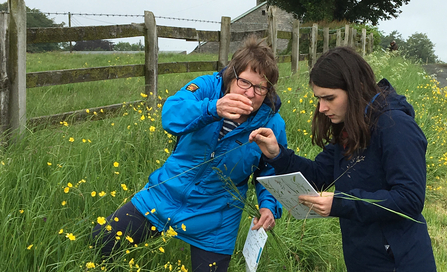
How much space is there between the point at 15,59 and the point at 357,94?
3357mm

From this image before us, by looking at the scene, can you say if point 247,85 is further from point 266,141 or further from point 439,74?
point 439,74

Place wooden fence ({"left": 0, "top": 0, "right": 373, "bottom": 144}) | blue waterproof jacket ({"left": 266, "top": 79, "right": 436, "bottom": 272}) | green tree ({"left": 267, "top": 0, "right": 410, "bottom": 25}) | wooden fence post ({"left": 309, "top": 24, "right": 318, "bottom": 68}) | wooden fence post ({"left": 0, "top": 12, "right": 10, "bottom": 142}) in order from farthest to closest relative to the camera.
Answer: green tree ({"left": 267, "top": 0, "right": 410, "bottom": 25}) → wooden fence post ({"left": 309, "top": 24, "right": 318, "bottom": 68}) → wooden fence ({"left": 0, "top": 0, "right": 373, "bottom": 144}) → wooden fence post ({"left": 0, "top": 12, "right": 10, "bottom": 142}) → blue waterproof jacket ({"left": 266, "top": 79, "right": 436, "bottom": 272})

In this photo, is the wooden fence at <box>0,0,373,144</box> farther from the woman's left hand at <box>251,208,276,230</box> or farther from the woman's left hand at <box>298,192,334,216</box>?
the woman's left hand at <box>298,192,334,216</box>

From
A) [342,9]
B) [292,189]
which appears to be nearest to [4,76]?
[292,189]

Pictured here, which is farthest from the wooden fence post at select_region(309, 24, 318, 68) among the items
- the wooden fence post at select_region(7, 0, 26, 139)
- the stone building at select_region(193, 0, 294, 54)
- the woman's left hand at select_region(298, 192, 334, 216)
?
the stone building at select_region(193, 0, 294, 54)

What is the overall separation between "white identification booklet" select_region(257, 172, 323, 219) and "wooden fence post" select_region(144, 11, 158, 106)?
4.16 meters

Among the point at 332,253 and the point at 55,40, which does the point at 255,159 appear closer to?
the point at 332,253

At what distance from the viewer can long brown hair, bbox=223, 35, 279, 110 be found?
2.07 m

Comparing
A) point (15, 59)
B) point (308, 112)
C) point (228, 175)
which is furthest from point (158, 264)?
point (308, 112)

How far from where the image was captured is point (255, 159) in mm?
2236

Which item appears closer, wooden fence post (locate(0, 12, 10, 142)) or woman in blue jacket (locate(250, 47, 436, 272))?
woman in blue jacket (locate(250, 47, 436, 272))

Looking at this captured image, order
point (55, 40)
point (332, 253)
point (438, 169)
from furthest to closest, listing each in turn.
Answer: point (438, 169), point (55, 40), point (332, 253)

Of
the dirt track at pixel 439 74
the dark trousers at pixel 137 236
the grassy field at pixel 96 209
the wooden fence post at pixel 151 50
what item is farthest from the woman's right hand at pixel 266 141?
the dirt track at pixel 439 74

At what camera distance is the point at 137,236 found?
7.25 ft
